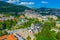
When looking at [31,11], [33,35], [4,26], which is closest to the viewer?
[33,35]

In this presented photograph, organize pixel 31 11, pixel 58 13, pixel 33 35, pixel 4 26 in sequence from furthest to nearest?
pixel 31 11, pixel 58 13, pixel 4 26, pixel 33 35

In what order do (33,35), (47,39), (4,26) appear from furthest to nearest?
(4,26) < (33,35) < (47,39)

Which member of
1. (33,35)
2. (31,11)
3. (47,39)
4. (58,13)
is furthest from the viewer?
(31,11)

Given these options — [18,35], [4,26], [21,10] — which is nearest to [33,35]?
[18,35]

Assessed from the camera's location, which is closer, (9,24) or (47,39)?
(47,39)

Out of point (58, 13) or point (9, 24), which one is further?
point (58, 13)

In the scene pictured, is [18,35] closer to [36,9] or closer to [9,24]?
[9,24]

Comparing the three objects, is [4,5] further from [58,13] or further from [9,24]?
[9,24]

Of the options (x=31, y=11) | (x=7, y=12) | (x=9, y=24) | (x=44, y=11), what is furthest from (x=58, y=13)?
(x=9, y=24)
